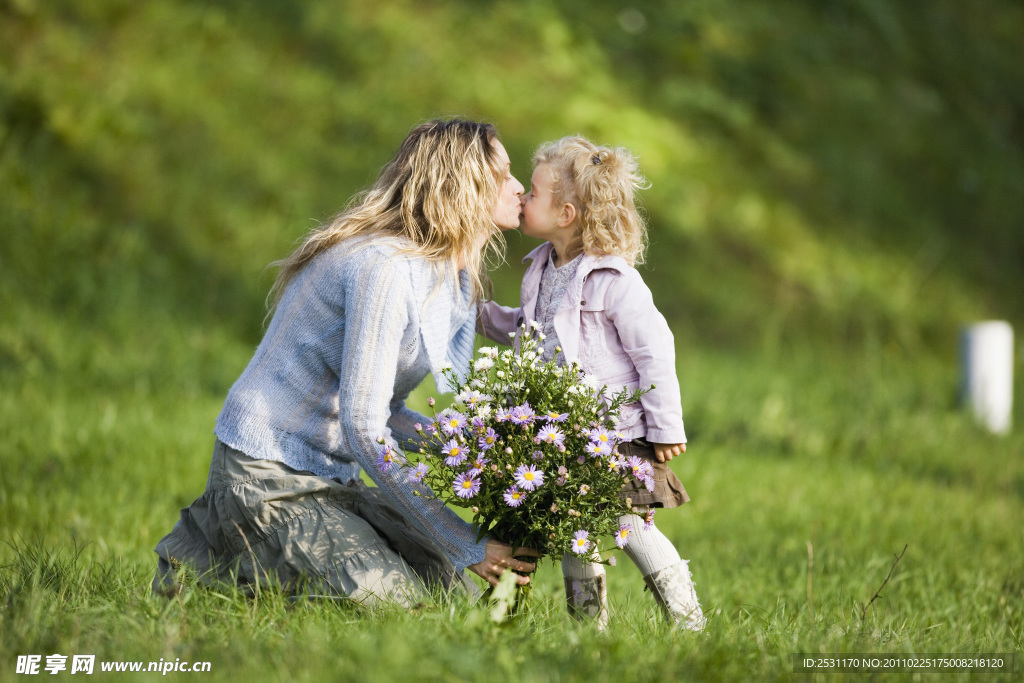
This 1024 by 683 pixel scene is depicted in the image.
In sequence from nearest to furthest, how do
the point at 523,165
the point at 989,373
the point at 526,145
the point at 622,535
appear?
the point at 622,535 < the point at 989,373 < the point at 523,165 < the point at 526,145

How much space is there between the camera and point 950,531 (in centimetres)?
502

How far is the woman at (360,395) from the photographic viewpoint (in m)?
2.95

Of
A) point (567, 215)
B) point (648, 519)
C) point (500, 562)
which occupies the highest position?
point (567, 215)

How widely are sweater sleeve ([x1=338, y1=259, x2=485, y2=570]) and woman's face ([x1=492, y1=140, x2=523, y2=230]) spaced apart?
491 mm

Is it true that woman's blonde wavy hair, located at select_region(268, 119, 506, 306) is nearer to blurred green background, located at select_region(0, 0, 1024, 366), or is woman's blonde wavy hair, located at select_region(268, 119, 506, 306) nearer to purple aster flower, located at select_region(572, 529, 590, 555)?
purple aster flower, located at select_region(572, 529, 590, 555)

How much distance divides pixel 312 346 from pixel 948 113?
10723 mm

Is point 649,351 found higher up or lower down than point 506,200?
lower down

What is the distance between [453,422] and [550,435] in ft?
1.00

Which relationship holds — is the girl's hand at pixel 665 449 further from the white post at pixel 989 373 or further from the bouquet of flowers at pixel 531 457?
the white post at pixel 989 373

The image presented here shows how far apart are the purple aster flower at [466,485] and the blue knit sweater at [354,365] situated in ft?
0.88

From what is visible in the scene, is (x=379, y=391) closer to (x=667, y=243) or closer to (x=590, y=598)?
(x=590, y=598)

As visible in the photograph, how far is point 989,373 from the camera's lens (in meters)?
7.39

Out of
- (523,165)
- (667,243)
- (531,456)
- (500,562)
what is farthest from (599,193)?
(667,243)

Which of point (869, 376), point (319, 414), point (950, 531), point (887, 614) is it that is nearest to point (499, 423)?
point (319, 414)
